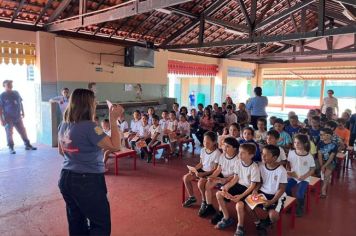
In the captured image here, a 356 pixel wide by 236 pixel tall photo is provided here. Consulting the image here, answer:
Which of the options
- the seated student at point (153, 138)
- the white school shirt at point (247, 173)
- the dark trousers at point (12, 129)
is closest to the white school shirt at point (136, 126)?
the seated student at point (153, 138)

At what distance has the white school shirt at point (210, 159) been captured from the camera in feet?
10.6

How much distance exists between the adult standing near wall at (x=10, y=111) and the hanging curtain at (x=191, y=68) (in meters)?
4.86

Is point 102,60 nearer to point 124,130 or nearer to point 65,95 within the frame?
point 65,95

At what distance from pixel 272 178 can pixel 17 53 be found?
Answer: 5.64 m

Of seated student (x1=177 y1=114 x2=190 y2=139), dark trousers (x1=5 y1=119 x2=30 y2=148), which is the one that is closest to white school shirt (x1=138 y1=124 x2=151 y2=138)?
seated student (x1=177 y1=114 x2=190 y2=139)

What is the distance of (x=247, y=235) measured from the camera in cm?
273

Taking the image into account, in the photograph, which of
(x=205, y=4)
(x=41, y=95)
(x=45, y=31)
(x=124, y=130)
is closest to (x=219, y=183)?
(x=124, y=130)

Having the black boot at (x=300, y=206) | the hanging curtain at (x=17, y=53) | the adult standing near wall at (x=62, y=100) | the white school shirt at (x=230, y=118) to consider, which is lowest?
the black boot at (x=300, y=206)

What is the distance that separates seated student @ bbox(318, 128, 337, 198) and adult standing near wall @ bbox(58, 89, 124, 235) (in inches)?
121

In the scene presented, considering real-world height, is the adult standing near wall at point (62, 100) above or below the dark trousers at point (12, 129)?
above

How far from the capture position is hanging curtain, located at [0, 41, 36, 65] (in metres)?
5.54

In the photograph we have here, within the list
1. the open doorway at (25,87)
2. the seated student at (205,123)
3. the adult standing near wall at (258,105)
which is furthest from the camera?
the open doorway at (25,87)

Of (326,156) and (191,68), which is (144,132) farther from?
(191,68)

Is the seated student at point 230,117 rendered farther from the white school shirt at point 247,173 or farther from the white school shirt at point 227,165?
the white school shirt at point 247,173
